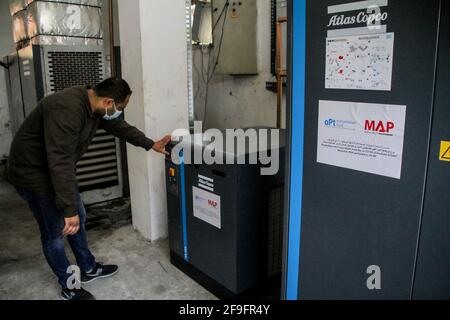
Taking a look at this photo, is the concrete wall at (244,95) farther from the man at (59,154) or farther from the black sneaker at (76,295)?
the black sneaker at (76,295)

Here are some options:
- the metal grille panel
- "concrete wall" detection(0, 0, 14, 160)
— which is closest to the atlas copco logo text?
the metal grille panel

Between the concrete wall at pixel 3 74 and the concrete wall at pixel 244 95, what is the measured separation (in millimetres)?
2600

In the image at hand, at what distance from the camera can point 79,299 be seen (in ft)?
6.88

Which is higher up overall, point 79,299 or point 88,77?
point 88,77

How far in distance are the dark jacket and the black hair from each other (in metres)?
0.08

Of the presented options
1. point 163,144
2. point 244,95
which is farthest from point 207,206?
point 244,95

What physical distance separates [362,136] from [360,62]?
0.80 ft

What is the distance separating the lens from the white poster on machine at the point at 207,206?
197 centimetres

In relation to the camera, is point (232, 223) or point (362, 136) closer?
point (362, 136)

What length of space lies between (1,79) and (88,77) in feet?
8.93

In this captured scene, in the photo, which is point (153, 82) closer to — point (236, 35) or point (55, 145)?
point (55, 145)

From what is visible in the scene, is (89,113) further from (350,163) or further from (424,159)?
(424,159)

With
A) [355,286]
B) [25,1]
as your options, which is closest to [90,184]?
[25,1]

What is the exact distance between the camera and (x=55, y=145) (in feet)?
5.79
